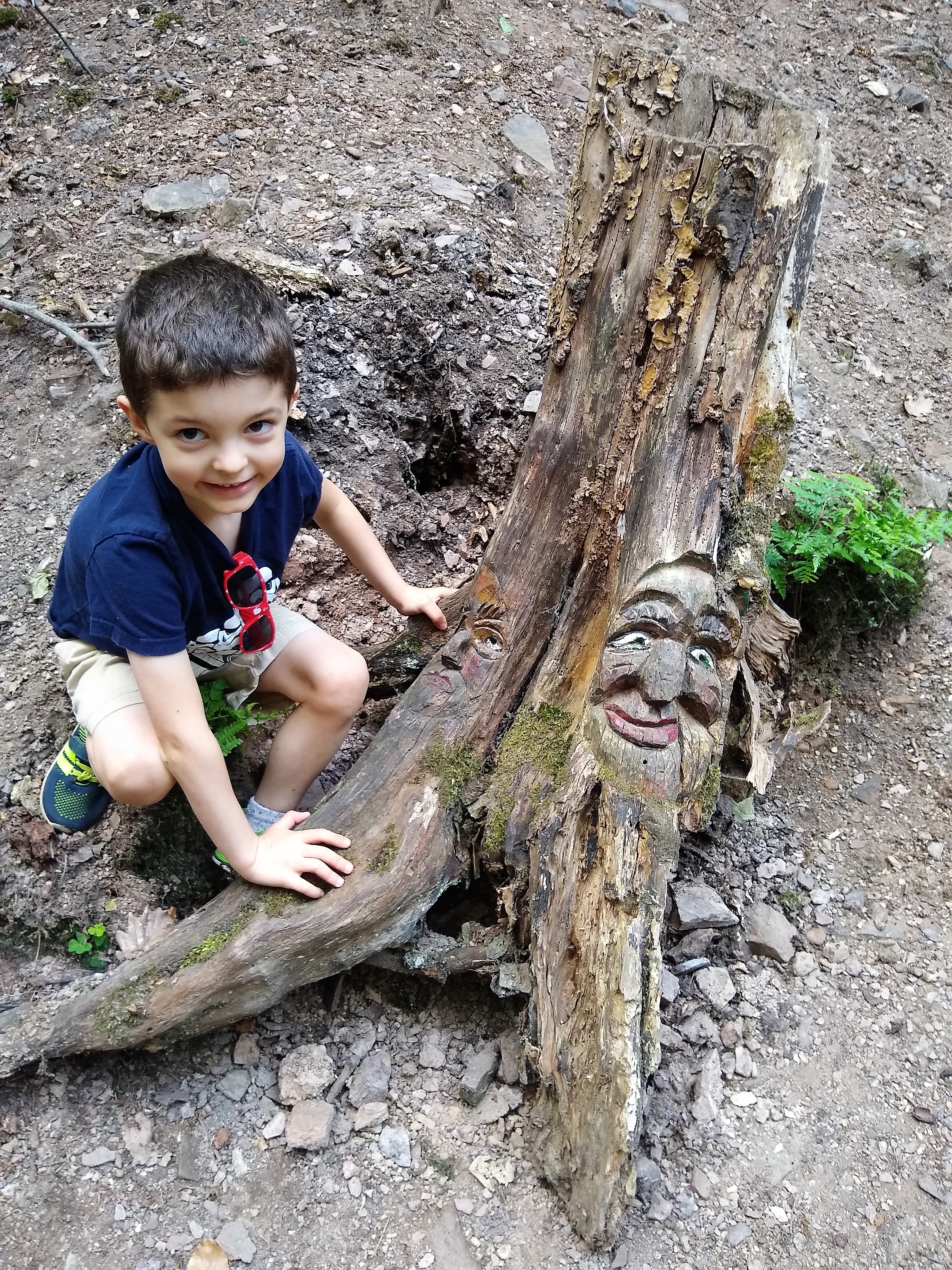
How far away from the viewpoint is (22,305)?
13.7ft

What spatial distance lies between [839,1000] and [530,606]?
5.41 ft

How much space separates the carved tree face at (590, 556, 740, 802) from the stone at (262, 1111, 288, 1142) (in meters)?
1.36

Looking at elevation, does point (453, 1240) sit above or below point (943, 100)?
below

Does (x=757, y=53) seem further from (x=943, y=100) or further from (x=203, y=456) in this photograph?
(x=203, y=456)

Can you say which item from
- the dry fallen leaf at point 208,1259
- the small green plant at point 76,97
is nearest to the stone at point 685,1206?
the dry fallen leaf at point 208,1259

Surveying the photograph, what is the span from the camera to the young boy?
210 cm

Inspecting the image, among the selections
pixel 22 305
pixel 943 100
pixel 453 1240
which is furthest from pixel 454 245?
pixel 943 100

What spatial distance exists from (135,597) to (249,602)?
0.42 meters

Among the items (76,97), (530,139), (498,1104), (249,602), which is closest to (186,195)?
(76,97)

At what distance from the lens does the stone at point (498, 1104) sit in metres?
2.48

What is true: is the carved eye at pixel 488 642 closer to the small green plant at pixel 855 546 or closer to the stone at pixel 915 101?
the small green plant at pixel 855 546

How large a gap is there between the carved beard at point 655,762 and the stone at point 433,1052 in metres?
0.98

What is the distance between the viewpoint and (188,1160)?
93.7 inches

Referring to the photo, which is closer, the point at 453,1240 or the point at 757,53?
the point at 453,1240
